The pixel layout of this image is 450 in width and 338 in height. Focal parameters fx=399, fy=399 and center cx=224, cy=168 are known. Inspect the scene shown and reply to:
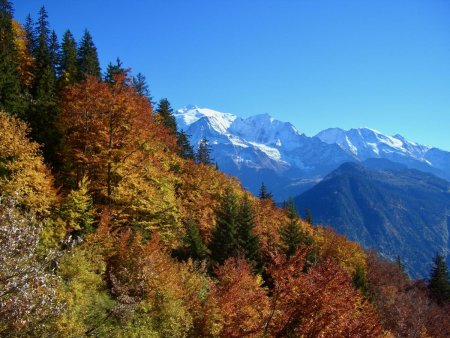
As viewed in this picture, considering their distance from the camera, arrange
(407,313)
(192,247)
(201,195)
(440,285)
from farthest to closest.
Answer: (440,285), (407,313), (201,195), (192,247)

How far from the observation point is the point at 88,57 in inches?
2798

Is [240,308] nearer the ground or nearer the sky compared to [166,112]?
nearer the ground

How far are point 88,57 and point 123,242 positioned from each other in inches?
2018

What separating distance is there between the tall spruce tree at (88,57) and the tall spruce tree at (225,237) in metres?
37.7

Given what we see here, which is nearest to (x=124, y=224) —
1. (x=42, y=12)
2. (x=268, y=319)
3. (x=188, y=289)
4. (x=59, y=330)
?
(x=188, y=289)

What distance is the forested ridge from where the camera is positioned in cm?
1820

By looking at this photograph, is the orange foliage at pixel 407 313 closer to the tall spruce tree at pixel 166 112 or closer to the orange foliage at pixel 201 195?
the orange foliage at pixel 201 195

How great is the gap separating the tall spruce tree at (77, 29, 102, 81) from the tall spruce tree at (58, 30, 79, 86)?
1307 mm

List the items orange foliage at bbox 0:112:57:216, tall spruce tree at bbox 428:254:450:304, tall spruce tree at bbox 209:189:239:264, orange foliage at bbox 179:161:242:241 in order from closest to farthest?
orange foliage at bbox 0:112:57:216 < tall spruce tree at bbox 209:189:239:264 < orange foliage at bbox 179:161:242:241 < tall spruce tree at bbox 428:254:450:304

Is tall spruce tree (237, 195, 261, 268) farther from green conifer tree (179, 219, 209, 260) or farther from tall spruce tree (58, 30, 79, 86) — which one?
tall spruce tree (58, 30, 79, 86)

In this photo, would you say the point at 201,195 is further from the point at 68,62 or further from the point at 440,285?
the point at 440,285

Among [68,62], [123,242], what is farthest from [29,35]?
[123,242]

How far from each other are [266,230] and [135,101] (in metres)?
33.0

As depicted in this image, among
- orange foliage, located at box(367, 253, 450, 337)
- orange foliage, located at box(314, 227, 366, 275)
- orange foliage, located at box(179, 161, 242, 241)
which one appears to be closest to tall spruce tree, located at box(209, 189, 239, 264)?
orange foliage, located at box(179, 161, 242, 241)
